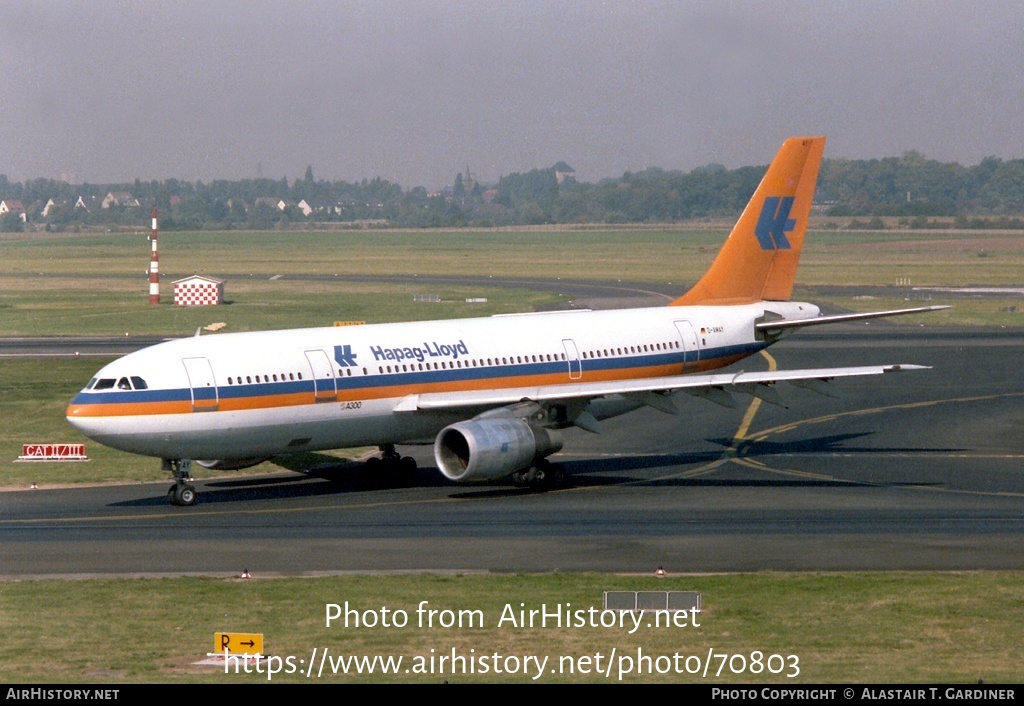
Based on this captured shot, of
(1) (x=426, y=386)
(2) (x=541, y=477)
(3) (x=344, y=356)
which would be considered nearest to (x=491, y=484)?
(2) (x=541, y=477)

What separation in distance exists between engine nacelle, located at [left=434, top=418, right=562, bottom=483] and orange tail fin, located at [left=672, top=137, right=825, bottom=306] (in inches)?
501

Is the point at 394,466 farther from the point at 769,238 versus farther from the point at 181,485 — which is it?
the point at 769,238

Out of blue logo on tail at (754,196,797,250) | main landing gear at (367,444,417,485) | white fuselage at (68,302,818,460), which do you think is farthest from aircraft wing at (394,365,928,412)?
blue logo on tail at (754,196,797,250)

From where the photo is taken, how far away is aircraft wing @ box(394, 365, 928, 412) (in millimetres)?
43000

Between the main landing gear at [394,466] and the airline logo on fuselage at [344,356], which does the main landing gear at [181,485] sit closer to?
the airline logo on fuselage at [344,356]

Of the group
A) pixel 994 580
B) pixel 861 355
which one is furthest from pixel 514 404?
pixel 861 355

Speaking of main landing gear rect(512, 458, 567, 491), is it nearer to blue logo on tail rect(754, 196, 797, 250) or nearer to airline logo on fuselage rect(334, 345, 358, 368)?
airline logo on fuselage rect(334, 345, 358, 368)

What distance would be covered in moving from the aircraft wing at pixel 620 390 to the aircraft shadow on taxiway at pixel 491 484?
2727 mm

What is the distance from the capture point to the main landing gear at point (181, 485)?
133 ft

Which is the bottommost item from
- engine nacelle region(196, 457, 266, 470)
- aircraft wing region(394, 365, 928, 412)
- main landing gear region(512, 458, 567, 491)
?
main landing gear region(512, 458, 567, 491)

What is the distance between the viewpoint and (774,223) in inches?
2119

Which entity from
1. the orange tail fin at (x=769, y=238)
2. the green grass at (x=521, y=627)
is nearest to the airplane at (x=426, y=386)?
the orange tail fin at (x=769, y=238)

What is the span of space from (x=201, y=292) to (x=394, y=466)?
77.0m

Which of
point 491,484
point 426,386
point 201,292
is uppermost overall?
point 426,386
